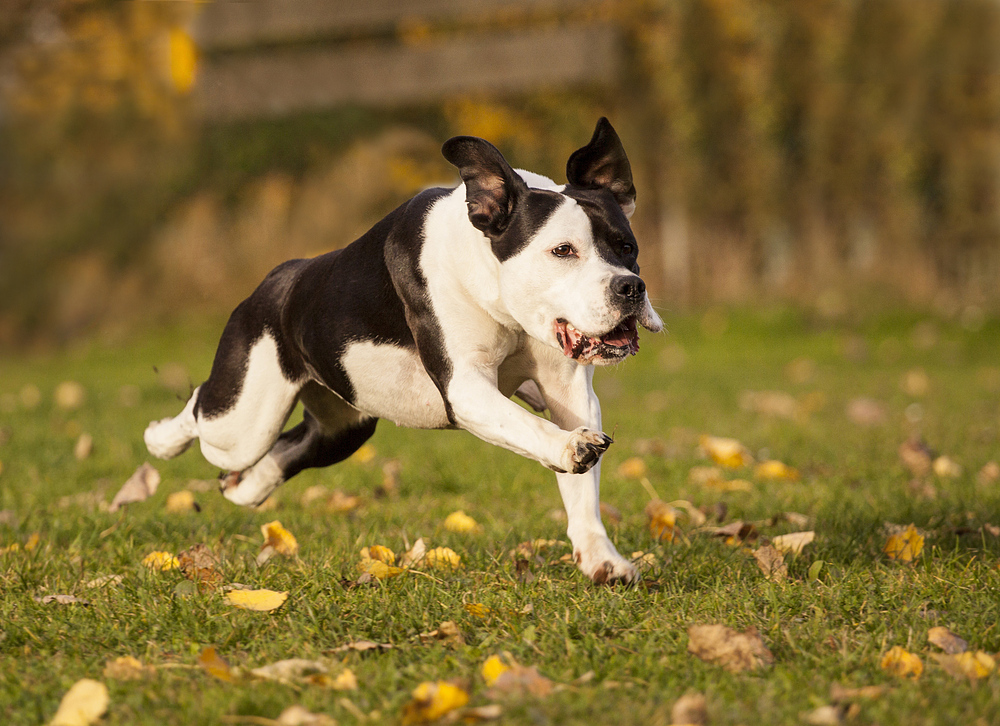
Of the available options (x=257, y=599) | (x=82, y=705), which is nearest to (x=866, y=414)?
(x=257, y=599)

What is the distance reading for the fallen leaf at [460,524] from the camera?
341 cm

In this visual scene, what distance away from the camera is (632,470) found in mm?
4473

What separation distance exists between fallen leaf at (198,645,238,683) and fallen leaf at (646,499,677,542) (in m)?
1.49

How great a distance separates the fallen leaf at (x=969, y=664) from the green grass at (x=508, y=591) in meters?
0.02

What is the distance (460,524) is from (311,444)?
22.3 inches

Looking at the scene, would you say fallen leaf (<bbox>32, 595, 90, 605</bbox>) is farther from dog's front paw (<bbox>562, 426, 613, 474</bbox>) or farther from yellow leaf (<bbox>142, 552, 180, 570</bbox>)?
dog's front paw (<bbox>562, 426, 613, 474</bbox>)

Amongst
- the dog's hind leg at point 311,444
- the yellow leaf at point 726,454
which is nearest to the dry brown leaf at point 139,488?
the dog's hind leg at point 311,444

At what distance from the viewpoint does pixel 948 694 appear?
190 cm

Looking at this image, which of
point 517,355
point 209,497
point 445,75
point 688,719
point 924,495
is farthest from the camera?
point 445,75

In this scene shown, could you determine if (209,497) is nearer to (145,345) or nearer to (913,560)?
(913,560)

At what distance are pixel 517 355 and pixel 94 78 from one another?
15903 mm

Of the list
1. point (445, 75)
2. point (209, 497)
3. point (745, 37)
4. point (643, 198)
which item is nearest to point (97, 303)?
point (445, 75)

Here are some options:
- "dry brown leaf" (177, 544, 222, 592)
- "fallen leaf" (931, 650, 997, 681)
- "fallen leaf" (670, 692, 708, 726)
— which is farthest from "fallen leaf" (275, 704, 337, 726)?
"fallen leaf" (931, 650, 997, 681)

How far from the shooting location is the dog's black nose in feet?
7.69
